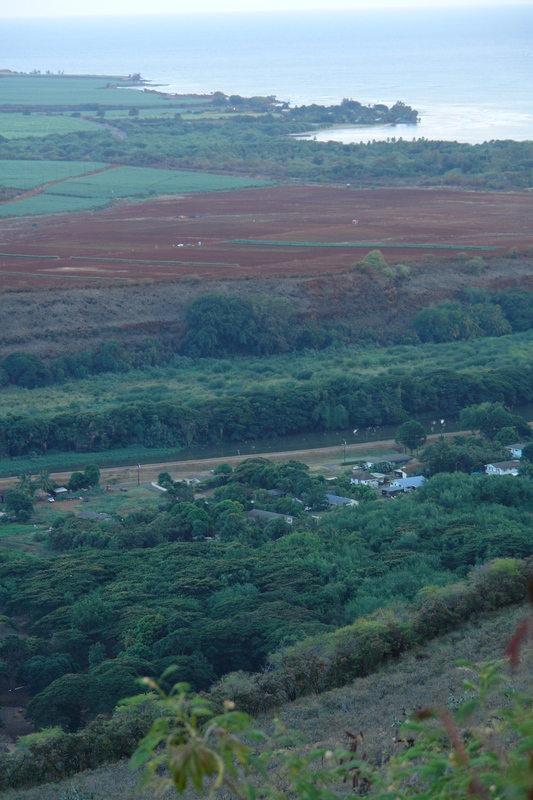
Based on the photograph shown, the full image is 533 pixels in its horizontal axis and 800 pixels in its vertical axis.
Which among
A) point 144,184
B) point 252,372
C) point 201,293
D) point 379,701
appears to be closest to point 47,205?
point 144,184

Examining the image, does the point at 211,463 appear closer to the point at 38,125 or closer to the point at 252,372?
the point at 252,372

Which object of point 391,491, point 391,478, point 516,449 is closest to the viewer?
point 391,491

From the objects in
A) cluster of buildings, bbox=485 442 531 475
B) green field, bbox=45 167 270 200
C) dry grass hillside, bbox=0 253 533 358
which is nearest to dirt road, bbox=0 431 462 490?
cluster of buildings, bbox=485 442 531 475

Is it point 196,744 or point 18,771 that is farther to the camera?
point 18,771

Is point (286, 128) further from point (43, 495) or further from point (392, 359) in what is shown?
point (43, 495)

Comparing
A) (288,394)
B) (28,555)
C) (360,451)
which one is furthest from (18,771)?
(288,394)

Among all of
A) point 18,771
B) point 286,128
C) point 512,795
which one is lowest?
point 18,771

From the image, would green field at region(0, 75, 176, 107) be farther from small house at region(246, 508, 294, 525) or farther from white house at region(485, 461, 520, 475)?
small house at region(246, 508, 294, 525)

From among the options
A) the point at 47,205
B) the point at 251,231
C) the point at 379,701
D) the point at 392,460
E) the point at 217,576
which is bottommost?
the point at 392,460
